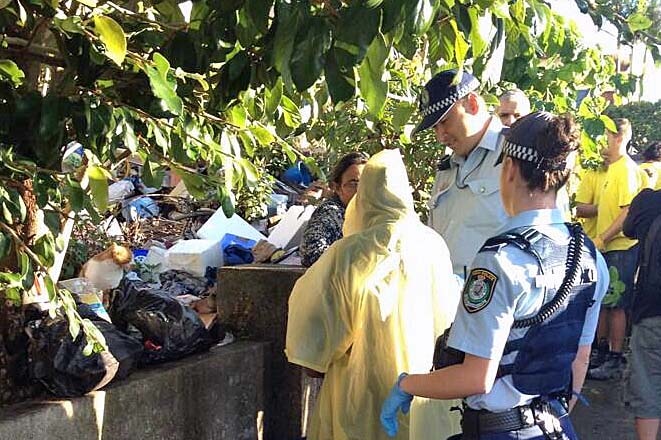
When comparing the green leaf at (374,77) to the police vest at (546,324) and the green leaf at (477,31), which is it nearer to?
the green leaf at (477,31)

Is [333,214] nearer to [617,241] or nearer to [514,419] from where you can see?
[514,419]

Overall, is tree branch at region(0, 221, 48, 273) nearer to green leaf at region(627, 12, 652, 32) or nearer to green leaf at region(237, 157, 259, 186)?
green leaf at region(237, 157, 259, 186)

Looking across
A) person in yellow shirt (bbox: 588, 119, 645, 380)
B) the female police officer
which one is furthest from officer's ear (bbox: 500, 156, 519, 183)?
person in yellow shirt (bbox: 588, 119, 645, 380)

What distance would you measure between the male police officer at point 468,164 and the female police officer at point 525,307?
1.29 metres

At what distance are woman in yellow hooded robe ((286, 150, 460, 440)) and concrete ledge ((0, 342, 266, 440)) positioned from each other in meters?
0.76

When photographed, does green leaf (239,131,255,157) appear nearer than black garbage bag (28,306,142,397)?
Yes

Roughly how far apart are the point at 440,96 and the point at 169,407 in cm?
188

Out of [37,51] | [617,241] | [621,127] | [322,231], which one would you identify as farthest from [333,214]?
[621,127]

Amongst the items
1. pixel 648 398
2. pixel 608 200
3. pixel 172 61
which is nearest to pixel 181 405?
pixel 172 61

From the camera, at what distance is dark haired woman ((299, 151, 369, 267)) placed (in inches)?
178

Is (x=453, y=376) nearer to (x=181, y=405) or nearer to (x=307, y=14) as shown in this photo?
(x=307, y=14)

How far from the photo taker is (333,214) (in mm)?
4594

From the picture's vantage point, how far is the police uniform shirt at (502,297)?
2.23 metres

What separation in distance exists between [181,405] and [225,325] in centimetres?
89
